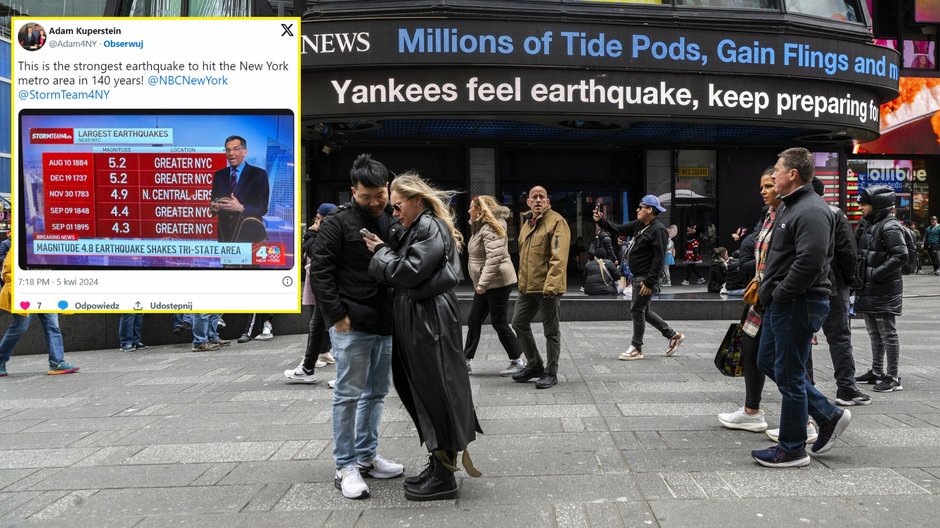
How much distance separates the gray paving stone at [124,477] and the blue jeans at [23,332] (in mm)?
3979

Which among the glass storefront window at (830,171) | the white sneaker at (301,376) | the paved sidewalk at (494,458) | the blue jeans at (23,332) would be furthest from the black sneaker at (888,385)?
the glass storefront window at (830,171)

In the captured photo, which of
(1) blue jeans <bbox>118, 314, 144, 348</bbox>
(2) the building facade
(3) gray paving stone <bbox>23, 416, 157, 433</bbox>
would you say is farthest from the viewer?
(2) the building facade

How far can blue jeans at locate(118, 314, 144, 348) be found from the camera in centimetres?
979

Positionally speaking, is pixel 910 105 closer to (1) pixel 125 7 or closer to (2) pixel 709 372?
(2) pixel 709 372

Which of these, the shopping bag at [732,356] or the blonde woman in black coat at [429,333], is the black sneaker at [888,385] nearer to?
the shopping bag at [732,356]

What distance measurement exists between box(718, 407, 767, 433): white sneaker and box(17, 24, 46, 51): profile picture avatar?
464cm

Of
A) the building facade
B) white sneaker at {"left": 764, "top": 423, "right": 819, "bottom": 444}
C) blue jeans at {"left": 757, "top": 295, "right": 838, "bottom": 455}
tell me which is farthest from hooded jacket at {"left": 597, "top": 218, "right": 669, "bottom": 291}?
the building facade

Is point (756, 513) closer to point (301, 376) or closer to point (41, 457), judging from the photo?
point (41, 457)

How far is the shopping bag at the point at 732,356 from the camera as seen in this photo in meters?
5.20

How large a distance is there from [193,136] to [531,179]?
1573 cm

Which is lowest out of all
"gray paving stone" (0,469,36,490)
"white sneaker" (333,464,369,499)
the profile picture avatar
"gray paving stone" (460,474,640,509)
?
"gray paving stone" (0,469,36,490)

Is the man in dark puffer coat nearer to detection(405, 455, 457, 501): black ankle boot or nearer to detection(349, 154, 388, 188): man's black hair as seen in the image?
detection(405, 455, 457, 501): black ankle boot

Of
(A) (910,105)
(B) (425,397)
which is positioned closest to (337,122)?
(B) (425,397)
